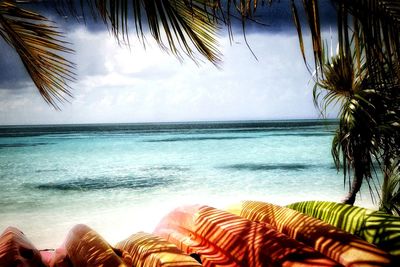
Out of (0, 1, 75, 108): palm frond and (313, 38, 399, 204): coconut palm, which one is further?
(313, 38, 399, 204): coconut palm

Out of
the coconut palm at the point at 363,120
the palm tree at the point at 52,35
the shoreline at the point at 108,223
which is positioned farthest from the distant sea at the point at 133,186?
the palm tree at the point at 52,35

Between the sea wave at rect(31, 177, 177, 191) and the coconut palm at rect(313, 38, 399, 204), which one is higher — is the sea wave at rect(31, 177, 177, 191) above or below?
below

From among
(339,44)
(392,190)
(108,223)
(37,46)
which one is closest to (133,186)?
(108,223)

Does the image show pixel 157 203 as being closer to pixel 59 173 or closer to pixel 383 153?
pixel 383 153

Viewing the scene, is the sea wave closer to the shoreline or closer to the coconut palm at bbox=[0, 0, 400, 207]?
the shoreline

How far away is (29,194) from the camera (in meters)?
12.1

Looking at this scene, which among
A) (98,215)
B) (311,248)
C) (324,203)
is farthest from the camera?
(98,215)

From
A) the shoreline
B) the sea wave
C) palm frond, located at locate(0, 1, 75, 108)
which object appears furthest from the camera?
the sea wave

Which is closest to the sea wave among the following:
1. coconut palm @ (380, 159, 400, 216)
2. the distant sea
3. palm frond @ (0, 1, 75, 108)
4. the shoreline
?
the distant sea

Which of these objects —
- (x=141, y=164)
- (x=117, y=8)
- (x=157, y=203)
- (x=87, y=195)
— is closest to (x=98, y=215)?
(x=157, y=203)

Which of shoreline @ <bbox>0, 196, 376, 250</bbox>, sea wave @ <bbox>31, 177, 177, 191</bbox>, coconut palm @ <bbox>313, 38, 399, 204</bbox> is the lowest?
sea wave @ <bbox>31, 177, 177, 191</bbox>

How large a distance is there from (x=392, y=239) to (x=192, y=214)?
1.12m

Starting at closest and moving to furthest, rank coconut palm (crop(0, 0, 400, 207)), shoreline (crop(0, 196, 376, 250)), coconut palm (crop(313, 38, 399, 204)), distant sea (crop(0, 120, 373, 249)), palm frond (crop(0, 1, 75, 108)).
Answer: coconut palm (crop(0, 0, 400, 207)) → palm frond (crop(0, 1, 75, 108)) → coconut palm (crop(313, 38, 399, 204)) → shoreline (crop(0, 196, 376, 250)) → distant sea (crop(0, 120, 373, 249))

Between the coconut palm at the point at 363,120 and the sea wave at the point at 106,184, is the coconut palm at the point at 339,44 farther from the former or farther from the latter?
the sea wave at the point at 106,184
